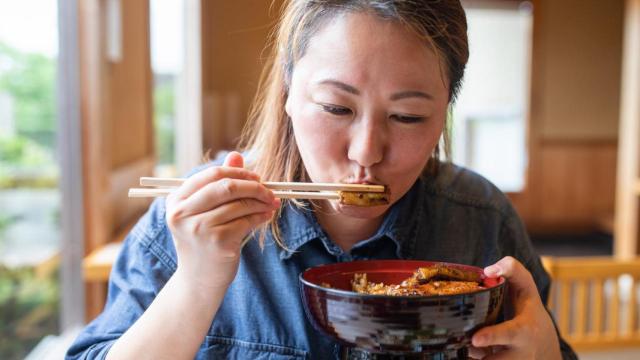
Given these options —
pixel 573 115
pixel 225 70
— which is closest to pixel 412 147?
pixel 225 70

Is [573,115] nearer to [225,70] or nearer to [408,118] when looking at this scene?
[225,70]

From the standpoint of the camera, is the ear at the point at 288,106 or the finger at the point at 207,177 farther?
the ear at the point at 288,106

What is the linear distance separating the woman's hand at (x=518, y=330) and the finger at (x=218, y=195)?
31 cm

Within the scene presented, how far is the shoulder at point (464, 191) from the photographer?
1188 millimetres

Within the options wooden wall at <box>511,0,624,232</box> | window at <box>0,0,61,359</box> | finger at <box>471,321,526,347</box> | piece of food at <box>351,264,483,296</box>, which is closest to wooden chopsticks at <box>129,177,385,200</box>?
piece of food at <box>351,264,483,296</box>

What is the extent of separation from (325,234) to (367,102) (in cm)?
33

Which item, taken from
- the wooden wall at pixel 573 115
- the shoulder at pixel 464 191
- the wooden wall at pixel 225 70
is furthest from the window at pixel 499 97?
the shoulder at pixel 464 191

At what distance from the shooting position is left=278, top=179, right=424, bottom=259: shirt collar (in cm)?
105

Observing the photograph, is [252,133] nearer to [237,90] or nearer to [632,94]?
[632,94]

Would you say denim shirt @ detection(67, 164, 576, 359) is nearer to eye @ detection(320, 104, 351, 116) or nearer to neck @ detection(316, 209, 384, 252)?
neck @ detection(316, 209, 384, 252)

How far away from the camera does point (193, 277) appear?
2.68ft

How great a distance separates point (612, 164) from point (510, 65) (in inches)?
66.2

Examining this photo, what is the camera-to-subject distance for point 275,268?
1.05 meters

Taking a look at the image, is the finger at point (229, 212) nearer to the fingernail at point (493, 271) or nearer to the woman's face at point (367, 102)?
the woman's face at point (367, 102)
